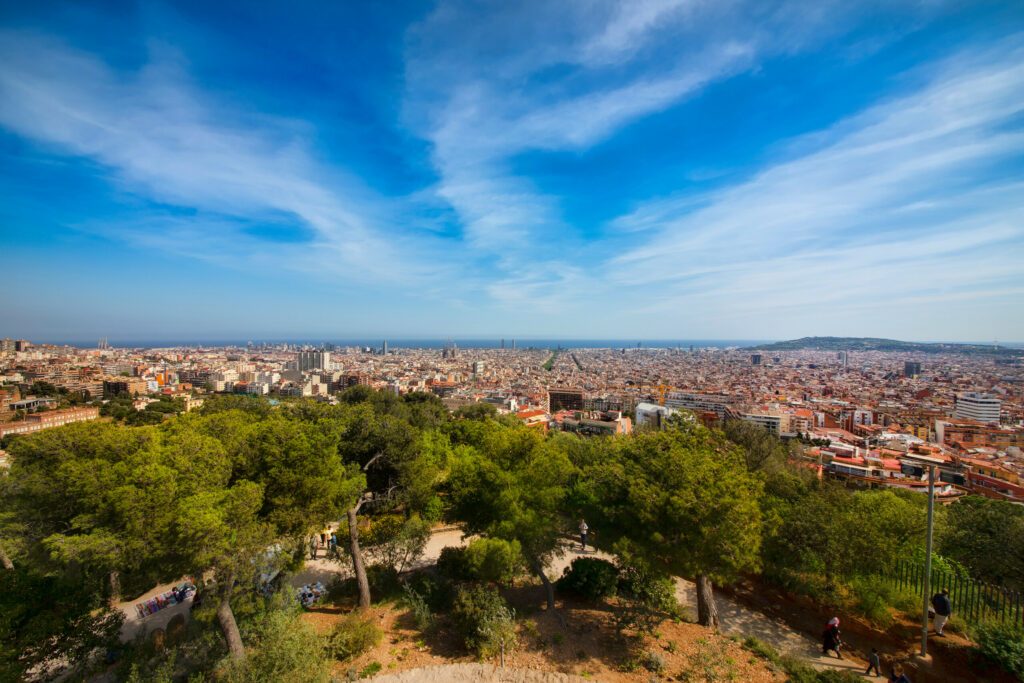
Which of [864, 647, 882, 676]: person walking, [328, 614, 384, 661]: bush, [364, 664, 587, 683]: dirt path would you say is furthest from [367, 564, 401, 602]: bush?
[864, 647, 882, 676]: person walking

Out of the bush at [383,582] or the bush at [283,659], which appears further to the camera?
the bush at [383,582]

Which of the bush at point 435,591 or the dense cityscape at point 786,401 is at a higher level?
the bush at point 435,591

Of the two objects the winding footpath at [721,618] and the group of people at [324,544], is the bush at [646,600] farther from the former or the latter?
the group of people at [324,544]

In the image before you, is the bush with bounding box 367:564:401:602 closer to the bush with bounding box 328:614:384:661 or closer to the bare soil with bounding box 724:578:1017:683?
the bush with bounding box 328:614:384:661

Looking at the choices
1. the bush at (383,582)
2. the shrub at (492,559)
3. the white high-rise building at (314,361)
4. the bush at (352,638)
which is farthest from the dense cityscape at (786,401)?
the white high-rise building at (314,361)

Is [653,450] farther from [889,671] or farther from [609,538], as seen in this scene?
[889,671]

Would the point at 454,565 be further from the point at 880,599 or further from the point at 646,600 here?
the point at 880,599

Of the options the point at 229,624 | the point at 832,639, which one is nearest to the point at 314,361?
the point at 229,624
